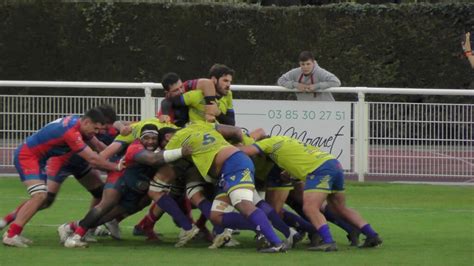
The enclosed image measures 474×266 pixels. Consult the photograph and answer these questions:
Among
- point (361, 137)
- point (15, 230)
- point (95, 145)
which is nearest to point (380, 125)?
point (361, 137)

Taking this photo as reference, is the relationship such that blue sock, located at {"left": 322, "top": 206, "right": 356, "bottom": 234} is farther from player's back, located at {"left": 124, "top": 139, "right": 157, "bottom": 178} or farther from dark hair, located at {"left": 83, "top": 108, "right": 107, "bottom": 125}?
dark hair, located at {"left": 83, "top": 108, "right": 107, "bottom": 125}

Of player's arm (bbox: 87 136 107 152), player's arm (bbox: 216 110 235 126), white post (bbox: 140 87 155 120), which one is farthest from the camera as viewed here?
white post (bbox: 140 87 155 120)

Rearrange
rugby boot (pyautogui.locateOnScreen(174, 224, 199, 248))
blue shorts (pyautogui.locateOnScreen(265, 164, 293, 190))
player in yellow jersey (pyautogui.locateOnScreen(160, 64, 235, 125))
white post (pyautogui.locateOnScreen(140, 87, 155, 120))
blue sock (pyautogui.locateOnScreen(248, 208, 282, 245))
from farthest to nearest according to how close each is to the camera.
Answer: white post (pyautogui.locateOnScreen(140, 87, 155, 120)) < player in yellow jersey (pyautogui.locateOnScreen(160, 64, 235, 125)) < blue shorts (pyautogui.locateOnScreen(265, 164, 293, 190)) < rugby boot (pyautogui.locateOnScreen(174, 224, 199, 248)) < blue sock (pyautogui.locateOnScreen(248, 208, 282, 245))

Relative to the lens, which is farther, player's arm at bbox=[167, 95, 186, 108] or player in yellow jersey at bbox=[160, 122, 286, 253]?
player's arm at bbox=[167, 95, 186, 108]

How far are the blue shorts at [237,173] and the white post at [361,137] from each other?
7050 millimetres

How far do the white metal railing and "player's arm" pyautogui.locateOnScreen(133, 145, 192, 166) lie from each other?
6.55m

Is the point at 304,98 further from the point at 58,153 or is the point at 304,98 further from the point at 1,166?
the point at 58,153

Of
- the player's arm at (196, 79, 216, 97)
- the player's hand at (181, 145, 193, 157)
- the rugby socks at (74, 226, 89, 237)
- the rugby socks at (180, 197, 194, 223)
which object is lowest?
the rugby socks at (74, 226, 89, 237)

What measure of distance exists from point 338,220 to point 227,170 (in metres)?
1.59

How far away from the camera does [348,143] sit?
65.2 ft

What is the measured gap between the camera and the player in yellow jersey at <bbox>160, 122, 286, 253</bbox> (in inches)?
504

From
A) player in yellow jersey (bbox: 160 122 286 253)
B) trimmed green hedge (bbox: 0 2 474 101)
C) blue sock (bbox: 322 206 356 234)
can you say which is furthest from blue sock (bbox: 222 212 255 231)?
trimmed green hedge (bbox: 0 2 474 101)

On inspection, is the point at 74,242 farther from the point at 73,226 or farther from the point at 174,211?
the point at 174,211

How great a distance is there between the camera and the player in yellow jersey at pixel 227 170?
12.8 m
